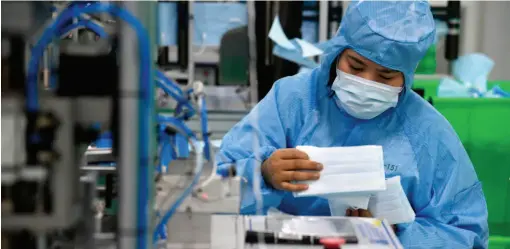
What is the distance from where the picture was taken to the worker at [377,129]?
1156 millimetres

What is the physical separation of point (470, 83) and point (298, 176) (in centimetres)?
171

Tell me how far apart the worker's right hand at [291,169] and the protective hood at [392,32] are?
31 cm

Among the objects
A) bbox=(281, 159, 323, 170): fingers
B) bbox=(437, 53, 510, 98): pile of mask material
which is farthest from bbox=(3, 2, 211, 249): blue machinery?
bbox=(437, 53, 510, 98): pile of mask material

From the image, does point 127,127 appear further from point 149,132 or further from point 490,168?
point 490,168

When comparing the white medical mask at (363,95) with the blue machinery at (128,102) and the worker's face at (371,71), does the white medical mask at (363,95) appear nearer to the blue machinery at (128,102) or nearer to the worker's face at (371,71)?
the worker's face at (371,71)

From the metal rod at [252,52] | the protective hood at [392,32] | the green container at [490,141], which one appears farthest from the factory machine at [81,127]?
the metal rod at [252,52]

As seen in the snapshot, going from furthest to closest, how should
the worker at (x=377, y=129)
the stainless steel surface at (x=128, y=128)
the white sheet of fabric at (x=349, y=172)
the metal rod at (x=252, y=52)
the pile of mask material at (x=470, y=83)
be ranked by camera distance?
the metal rod at (x=252, y=52), the pile of mask material at (x=470, y=83), the worker at (x=377, y=129), the white sheet of fabric at (x=349, y=172), the stainless steel surface at (x=128, y=128)

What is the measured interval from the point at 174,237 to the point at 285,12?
2.18m

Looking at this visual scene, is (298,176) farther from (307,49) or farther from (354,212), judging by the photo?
(307,49)

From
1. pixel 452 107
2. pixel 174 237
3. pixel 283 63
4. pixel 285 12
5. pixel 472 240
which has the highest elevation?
pixel 285 12

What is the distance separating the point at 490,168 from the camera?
1979 mm

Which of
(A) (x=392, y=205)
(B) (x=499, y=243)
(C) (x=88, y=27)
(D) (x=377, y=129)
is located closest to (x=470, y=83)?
(B) (x=499, y=243)

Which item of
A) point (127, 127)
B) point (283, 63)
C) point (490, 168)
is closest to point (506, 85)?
point (490, 168)

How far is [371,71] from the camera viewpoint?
49.3 inches
